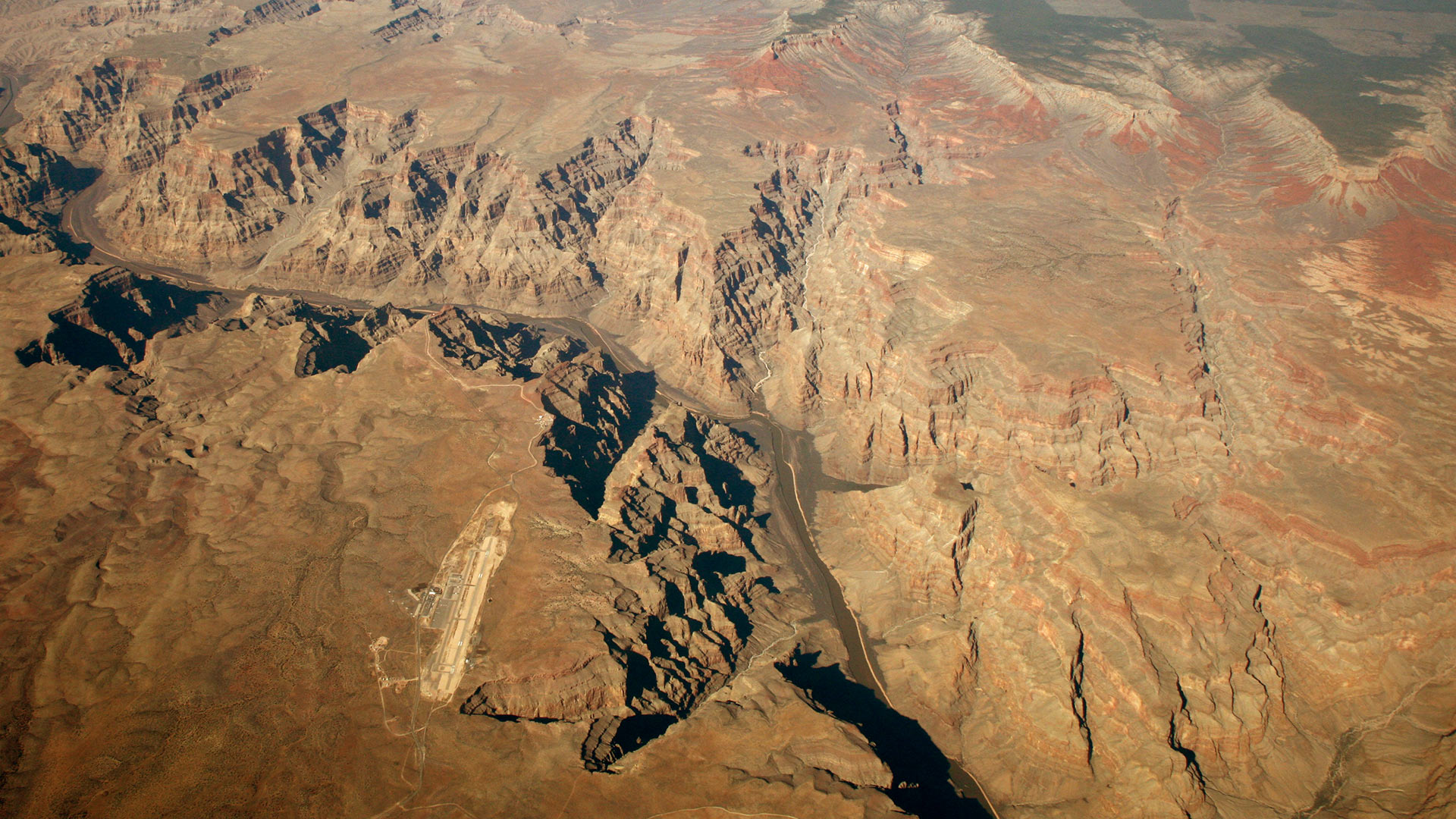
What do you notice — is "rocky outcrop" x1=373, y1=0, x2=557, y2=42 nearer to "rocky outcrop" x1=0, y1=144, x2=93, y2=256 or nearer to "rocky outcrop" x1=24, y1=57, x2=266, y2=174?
"rocky outcrop" x1=24, y1=57, x2=266, y2=174

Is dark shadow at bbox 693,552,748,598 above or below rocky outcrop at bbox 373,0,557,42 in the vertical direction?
below

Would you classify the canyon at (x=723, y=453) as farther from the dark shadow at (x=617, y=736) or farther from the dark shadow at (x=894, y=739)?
the dark shadow at (x=894, y=739)

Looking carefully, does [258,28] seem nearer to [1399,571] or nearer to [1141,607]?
[1141,607]

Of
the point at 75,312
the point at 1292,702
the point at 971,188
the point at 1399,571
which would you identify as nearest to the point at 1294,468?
the point at 1399,571

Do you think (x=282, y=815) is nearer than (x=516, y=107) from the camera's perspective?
Yes

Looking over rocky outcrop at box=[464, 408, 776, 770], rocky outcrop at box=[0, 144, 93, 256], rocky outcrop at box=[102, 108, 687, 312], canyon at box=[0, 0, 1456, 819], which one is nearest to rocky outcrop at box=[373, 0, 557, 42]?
canyon at box=[0, 0, 1456, 819]

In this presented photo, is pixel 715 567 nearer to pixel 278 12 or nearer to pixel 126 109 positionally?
pixel 126 109

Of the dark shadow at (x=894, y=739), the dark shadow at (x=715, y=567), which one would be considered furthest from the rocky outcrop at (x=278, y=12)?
the dark shadow at (x=894, y=739)

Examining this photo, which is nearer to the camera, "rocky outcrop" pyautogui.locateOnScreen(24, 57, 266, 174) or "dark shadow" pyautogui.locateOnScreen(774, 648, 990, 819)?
"dark shadow" pyautogui.locateOnScreen(774, 648, 990, 819)
